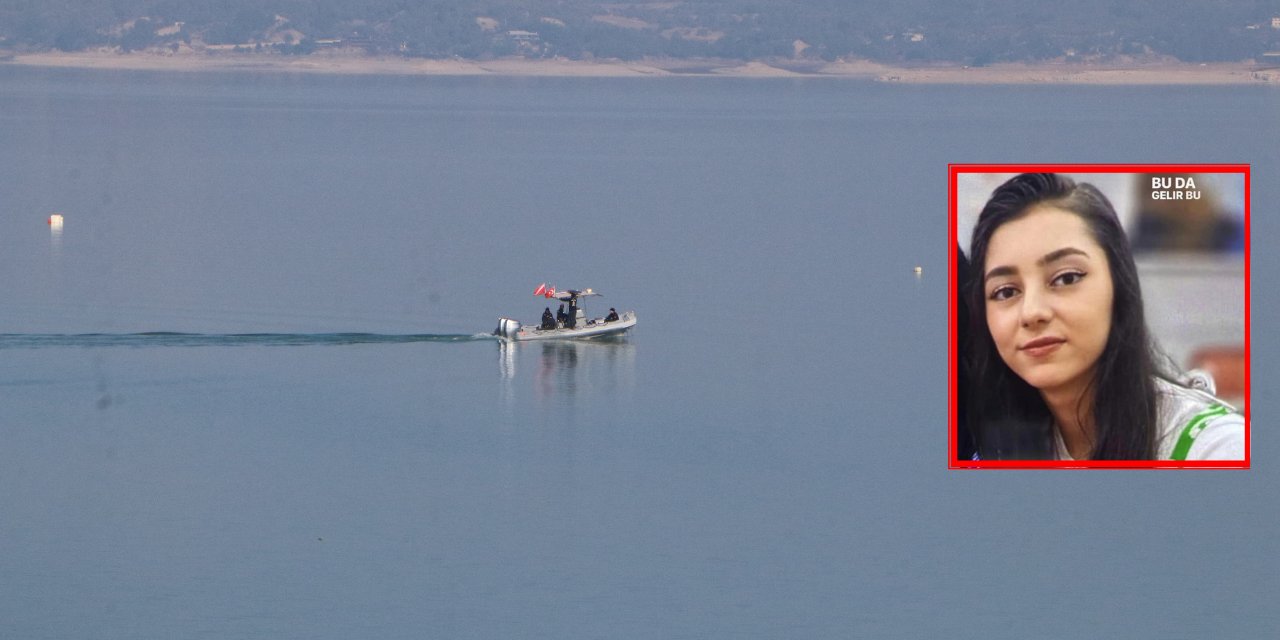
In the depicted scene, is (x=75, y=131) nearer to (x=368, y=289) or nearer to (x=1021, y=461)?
(x=368, y=289)

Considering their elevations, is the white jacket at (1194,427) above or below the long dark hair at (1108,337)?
below

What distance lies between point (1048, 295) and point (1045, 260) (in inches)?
8.7

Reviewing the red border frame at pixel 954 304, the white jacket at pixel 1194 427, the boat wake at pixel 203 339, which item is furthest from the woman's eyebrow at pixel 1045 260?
the boat wake at pixel 203 339

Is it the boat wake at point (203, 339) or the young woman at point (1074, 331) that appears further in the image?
the boat wake at point (203, 339)

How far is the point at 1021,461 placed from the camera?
43.7 feet

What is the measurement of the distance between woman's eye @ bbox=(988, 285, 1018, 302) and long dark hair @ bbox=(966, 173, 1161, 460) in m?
0.14

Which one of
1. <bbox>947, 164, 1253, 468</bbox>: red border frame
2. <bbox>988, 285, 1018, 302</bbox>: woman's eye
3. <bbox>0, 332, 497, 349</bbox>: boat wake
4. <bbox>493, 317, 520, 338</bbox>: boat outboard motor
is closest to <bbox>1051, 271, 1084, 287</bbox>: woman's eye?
<bbox>988, 285, 1018, 302</bbox>: woman's eye

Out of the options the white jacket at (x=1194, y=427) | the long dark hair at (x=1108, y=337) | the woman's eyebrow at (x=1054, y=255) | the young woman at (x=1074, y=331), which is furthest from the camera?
the white jacket at (x=1194, y=427)

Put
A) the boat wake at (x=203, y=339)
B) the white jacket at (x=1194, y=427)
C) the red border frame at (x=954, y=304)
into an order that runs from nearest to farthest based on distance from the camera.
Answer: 1. the white jacket at (x=1194, y=427)
2. the red border frame at (x=954, y=304)
3. the boat wake at (x=203, y=339)

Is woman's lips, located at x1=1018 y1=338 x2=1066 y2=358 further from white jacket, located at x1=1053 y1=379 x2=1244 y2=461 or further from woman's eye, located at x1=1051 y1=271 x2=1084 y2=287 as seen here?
white jacket, located at x1=1053 y1=379 x2=1244 y2=461

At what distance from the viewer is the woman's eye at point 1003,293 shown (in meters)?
12.7

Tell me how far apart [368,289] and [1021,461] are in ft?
105

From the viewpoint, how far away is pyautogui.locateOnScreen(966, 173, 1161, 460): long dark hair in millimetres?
12773

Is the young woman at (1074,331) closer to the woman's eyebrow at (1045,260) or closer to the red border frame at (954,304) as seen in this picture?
the woman's eyebrow at (1045,260)
